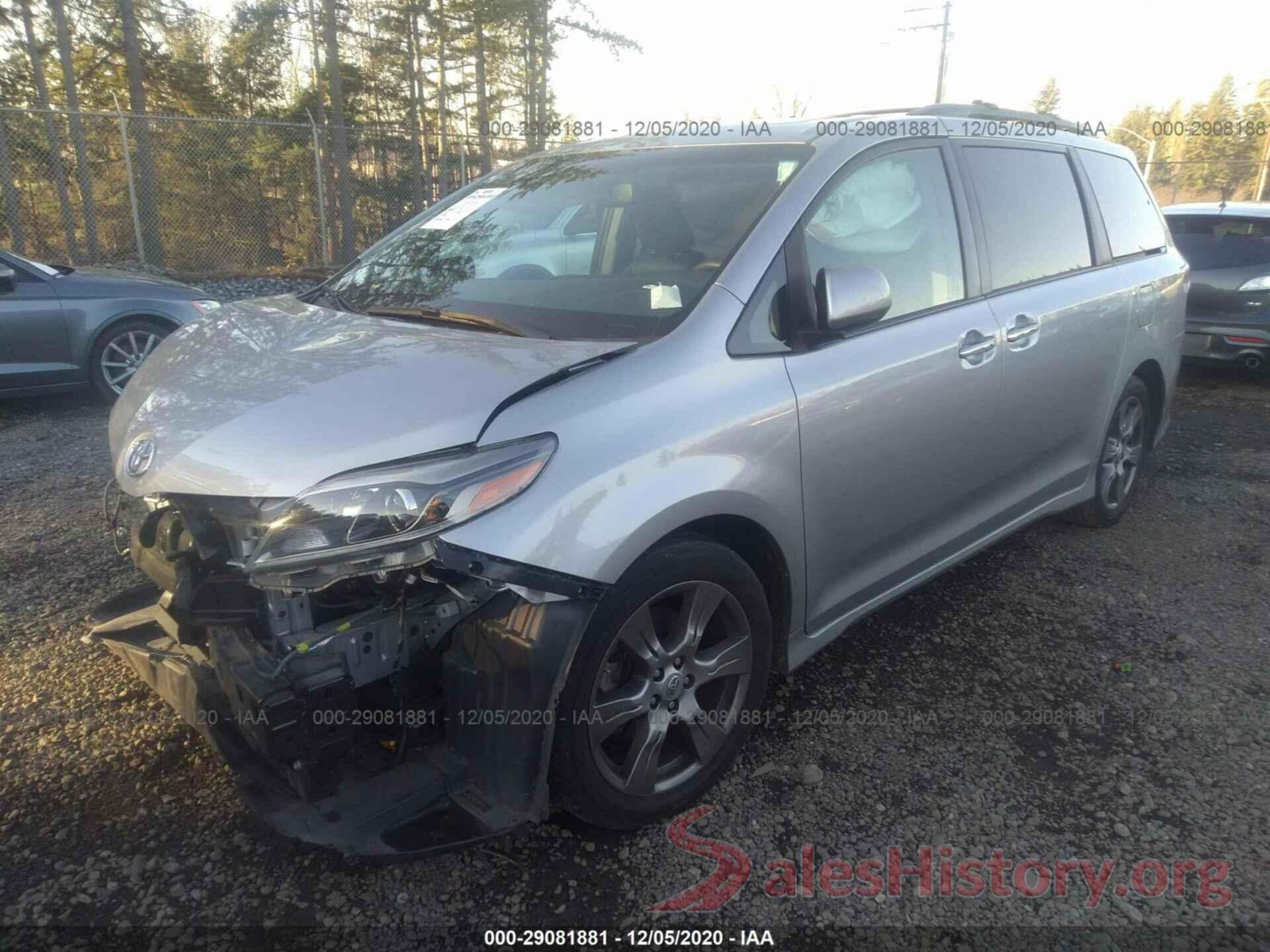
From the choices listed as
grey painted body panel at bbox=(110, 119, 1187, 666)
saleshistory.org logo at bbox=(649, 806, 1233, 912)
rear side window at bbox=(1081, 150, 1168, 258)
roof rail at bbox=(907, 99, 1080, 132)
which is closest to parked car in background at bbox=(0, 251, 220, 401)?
grey painted body panel at bbox=(110, 119, 1187, 666)

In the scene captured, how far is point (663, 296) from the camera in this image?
2504mm

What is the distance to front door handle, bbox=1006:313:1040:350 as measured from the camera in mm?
3292

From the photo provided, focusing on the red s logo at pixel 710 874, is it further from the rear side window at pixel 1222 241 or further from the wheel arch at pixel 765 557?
the rear side window at pixel 1222 241

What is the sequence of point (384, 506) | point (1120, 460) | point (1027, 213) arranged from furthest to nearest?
A: point (1120, 460)
point (1027, 213)
point (384, 506)

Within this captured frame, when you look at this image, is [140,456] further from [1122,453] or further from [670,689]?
[1122,453]

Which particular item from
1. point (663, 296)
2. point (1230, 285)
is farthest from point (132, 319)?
point (1230, 285)

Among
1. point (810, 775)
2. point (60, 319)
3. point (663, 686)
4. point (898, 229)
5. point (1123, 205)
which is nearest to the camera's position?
point (663, 686)

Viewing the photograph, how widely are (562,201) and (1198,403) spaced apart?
6672 mm

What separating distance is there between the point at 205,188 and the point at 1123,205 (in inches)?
534

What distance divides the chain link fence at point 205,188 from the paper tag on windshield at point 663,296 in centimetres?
1261

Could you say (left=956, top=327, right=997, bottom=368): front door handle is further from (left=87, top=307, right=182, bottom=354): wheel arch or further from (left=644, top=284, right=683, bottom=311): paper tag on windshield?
(left=87, top=307, right=182, bottom=354): wheel arch

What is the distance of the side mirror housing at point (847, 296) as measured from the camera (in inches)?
97.5

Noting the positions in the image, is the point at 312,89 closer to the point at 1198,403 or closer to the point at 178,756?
the point at 1198,403

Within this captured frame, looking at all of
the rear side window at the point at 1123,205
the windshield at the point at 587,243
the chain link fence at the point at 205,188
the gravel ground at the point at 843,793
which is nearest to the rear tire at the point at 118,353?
the gravel ground at the point at 843,793
